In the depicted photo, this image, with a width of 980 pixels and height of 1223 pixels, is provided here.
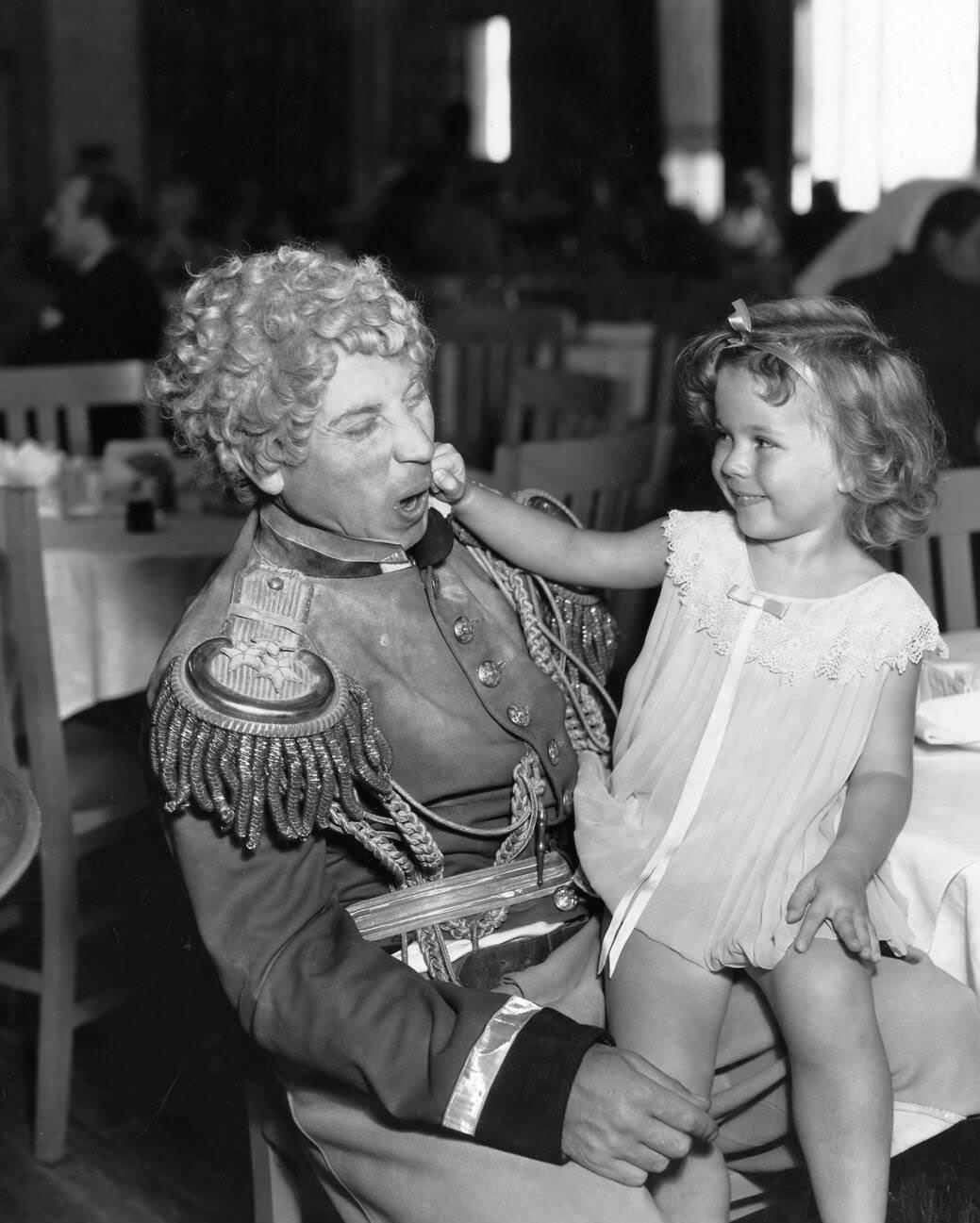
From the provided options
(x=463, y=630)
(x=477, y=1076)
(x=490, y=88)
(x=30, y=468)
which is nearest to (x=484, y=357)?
(x=30, y=468)

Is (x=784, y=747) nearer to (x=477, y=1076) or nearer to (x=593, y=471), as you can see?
(x=477, y=1076)

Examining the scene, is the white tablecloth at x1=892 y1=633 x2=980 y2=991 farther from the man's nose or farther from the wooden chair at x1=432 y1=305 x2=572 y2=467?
the wooden chair at x1=432 y1=305 x2=572 y2=467

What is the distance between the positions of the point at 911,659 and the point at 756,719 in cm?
16

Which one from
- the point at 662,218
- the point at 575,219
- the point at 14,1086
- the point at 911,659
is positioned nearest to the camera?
the point at 911,659

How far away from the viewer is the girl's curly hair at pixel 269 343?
143cm

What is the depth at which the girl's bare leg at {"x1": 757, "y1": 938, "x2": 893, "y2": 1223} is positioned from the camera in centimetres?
140

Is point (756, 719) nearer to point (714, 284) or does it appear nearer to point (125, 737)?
point (125, 737)

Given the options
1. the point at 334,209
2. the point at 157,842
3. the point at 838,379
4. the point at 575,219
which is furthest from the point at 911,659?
the point at 334,209

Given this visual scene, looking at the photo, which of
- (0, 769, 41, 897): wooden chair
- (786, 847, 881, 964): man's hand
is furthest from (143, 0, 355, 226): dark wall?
(786, 847, 881, 964): man's hand

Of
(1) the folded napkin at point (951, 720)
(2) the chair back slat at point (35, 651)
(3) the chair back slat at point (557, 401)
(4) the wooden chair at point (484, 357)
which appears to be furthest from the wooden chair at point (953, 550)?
(4) the wooden chair at point (484, 357)

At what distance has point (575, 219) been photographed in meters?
11.1

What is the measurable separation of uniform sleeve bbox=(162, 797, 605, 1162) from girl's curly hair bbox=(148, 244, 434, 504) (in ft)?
1.19

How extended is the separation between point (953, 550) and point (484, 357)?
12.6 ft

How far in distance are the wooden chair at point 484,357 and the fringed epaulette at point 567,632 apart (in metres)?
3.99
